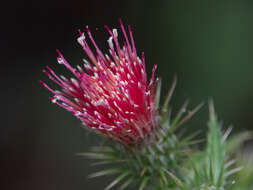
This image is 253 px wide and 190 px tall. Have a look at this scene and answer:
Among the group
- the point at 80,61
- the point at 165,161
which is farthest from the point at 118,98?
the point at 80,61

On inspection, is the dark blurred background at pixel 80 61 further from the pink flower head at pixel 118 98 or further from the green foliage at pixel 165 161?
the pink flower head at pixel 118 98

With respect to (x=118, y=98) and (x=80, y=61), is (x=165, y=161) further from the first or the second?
(x=80, y=61)

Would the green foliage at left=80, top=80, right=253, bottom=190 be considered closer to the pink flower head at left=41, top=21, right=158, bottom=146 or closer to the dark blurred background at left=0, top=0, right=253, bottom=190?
the pink flower head at left=41, top=21, right=158, bottom=146

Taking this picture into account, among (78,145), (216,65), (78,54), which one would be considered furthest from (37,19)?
(216,65)

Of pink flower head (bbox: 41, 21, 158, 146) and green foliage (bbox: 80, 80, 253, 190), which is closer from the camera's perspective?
pink flower head (bbox: 41, 21, 158, 146)

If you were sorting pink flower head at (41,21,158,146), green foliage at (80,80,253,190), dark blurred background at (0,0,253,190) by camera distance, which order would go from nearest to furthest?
pink flower head at (41,21,158,146), green foliage at (80,80,253,190), dark blurred background at (0,0,253,190)

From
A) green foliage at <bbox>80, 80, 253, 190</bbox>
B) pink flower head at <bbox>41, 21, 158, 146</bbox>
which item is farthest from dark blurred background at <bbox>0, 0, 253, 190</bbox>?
pink flower head at <bbox>41, 21, 158, 146</bbox>
